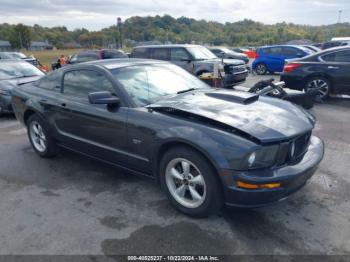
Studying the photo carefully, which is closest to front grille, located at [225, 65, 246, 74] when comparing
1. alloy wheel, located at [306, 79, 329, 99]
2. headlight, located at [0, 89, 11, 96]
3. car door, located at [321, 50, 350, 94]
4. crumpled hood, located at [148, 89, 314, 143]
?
alloy wheel, located at [306, 79, 329, 99]

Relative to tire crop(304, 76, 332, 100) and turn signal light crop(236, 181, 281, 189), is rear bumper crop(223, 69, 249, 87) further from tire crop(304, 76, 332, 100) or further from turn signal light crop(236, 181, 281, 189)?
turn signal light crop(236, 181, 281, 189)

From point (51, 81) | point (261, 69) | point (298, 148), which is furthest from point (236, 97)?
point (261, 69)

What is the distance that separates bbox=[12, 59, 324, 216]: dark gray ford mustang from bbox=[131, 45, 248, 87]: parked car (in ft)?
19.3

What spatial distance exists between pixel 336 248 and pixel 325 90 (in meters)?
6.64

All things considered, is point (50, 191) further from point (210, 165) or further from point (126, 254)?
point (210, 165)

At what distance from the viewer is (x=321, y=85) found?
847 centimetres

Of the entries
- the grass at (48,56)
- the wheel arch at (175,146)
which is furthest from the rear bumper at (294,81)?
the grass at (48,56)

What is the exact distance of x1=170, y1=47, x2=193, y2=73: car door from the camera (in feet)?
36.3

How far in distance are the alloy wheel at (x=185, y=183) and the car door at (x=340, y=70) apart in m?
6.66

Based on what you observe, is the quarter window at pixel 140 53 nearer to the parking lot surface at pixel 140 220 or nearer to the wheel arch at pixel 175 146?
the parking lot surface at pixel 140 220

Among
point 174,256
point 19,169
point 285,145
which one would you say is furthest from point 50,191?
point 285,145

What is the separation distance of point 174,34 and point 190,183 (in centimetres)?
8769

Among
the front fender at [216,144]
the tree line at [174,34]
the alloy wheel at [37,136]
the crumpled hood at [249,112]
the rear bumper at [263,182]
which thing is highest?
the tree line at [174,34]

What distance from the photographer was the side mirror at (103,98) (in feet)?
11.3
